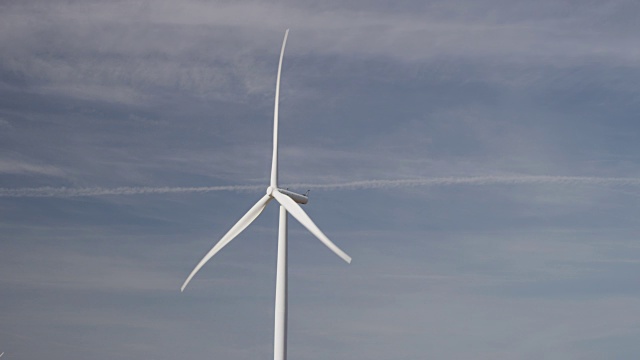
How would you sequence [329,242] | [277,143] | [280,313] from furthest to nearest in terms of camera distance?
[277,143] < [280,313] < [329,242]

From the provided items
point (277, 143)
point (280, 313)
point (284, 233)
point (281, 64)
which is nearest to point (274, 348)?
point (280, 313)

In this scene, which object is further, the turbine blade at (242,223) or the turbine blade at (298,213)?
the turbine blade at (242,223)

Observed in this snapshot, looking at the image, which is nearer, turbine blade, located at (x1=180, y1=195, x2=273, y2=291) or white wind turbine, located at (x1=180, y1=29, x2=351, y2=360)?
white wind turbine, located at (x1=180, y1=29, x2=351, y2=360)

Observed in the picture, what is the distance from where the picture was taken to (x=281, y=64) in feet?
282

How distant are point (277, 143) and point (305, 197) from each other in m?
5.25

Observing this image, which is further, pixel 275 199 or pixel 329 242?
pixel 275 199

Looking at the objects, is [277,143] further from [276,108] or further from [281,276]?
[281,276]

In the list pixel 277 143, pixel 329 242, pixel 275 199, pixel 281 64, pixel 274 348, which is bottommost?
pixel 274 348

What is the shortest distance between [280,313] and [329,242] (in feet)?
27.7

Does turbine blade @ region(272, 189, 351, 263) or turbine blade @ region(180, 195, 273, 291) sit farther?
turbine blade @ region(180, 195, 273, 291)

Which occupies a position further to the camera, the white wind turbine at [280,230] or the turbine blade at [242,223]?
the turbine blade at [242,223]

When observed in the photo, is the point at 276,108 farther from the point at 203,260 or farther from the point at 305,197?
the point at 203,260

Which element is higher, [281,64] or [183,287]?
[281,64]

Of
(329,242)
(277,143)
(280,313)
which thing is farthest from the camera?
(277,143)
